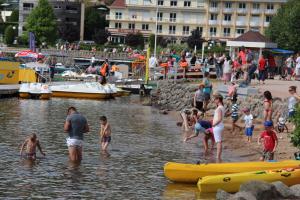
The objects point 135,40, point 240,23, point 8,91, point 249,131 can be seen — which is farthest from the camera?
point 240,23

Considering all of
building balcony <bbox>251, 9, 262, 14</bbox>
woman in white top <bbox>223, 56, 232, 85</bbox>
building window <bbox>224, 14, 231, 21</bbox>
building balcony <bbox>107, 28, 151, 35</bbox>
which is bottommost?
woman in white top <bbox>223, 56, 232, 85</bbox>

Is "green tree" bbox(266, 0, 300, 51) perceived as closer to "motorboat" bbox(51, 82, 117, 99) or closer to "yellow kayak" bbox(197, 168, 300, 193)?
"motorboat" bbox(51, 82, 117, 99)

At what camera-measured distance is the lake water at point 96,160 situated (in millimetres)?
18688

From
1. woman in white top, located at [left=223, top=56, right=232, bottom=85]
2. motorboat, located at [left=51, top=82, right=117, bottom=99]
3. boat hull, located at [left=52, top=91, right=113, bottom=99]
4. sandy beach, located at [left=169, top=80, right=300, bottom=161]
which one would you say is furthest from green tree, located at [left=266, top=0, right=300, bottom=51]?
sandy beach, located at [left=169, top=80, right=300, bottom=161]

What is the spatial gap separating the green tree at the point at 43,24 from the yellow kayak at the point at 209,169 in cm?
10270

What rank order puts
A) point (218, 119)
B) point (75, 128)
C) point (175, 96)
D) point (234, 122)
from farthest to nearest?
point (175, 96) < point (234, 122) < point (218, 119) < point (75, 128)

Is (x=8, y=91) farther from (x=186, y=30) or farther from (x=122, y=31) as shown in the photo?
(x=122, y=31)

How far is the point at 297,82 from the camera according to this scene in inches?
1778

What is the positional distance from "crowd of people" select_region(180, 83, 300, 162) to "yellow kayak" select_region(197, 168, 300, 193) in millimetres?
2700

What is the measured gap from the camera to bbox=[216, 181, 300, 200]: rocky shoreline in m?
16.7

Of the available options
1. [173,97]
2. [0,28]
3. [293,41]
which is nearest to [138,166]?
[173,97]

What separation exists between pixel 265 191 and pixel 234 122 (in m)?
13.8

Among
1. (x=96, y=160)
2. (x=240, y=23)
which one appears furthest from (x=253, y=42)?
(x=240, y=23)

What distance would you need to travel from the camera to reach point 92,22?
142 metres
